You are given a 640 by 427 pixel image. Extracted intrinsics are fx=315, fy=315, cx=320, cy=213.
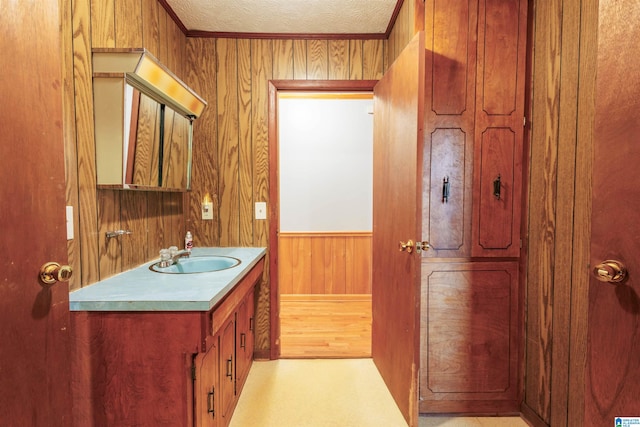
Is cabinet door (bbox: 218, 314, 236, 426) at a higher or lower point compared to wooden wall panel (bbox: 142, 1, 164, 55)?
lower

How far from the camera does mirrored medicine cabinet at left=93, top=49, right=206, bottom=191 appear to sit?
144cm

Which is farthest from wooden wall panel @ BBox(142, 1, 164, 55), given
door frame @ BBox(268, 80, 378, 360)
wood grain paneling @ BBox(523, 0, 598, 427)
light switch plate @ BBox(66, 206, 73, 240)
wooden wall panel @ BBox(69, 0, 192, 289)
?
wood grain paneling @ BBox(523, 0, 598, 427)

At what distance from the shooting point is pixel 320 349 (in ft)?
8.78

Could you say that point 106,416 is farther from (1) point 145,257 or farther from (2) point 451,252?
(2) point 451,252

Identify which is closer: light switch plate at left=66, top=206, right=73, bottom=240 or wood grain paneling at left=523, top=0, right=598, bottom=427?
light switch plate at left=66, top=206, right=73, bottom=240

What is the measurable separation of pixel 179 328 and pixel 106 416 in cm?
44

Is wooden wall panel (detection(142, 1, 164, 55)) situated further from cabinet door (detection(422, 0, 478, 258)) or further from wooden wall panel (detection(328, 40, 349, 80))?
cabinet door (detection(422, 0, 478, 258))

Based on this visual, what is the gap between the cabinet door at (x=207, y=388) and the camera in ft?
4.07

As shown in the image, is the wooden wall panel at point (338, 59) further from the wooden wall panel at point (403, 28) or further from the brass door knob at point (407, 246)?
the brass door knob at point (407, 246)

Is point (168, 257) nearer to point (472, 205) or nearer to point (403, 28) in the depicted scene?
point (472, 205)

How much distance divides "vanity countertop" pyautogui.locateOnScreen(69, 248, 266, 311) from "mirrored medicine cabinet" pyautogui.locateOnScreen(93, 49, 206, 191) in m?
0.45

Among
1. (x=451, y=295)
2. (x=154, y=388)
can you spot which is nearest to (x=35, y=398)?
(x=154, y=388)

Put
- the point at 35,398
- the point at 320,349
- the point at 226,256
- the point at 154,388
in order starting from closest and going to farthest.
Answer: the point at 35,398 < the point at 154,388 < the point at 226,256 < the point at 320,349

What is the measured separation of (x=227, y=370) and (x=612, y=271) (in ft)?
5.48
